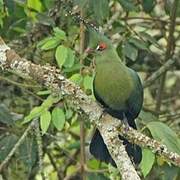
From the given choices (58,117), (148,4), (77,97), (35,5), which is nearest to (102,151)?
(58,117)

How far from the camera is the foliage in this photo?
7.88 ft

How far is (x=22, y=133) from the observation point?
2873 mm

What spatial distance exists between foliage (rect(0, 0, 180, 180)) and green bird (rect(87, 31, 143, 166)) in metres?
0.06

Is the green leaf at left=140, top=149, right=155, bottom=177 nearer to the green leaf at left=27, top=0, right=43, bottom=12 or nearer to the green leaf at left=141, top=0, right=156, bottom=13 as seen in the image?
the green leaf at left=141, top=0, right=156, bottom=13

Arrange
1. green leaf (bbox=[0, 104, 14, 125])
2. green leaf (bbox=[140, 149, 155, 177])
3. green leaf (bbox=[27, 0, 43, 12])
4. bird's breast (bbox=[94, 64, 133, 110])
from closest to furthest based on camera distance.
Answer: green leaf (bbox=[140, 149, 155, 177]) < bird's breast (bbox=[94, 64, 133, 110]) < green leaf (bbox=[0, 104, 14, 125]) < green leaf (bbox=[27, 0, 43, 12])

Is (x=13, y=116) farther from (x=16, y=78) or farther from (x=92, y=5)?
(x=92, y=5)

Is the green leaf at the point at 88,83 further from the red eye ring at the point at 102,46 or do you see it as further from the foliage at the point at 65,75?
the red eye ring at the point at 102,46

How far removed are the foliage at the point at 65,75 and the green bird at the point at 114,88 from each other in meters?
0.06

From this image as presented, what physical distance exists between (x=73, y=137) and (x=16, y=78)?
0.69 metres

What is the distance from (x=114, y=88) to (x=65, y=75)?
437 mm

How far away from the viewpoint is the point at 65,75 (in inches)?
107

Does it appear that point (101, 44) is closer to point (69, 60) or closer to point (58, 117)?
point (69, 60)

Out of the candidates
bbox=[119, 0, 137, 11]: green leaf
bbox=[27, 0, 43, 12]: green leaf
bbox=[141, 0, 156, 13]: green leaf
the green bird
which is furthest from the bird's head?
bbox=[27, 0, 43, 12]: green leaf

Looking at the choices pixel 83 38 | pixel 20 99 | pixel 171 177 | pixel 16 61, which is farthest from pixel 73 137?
pixel 16 61
